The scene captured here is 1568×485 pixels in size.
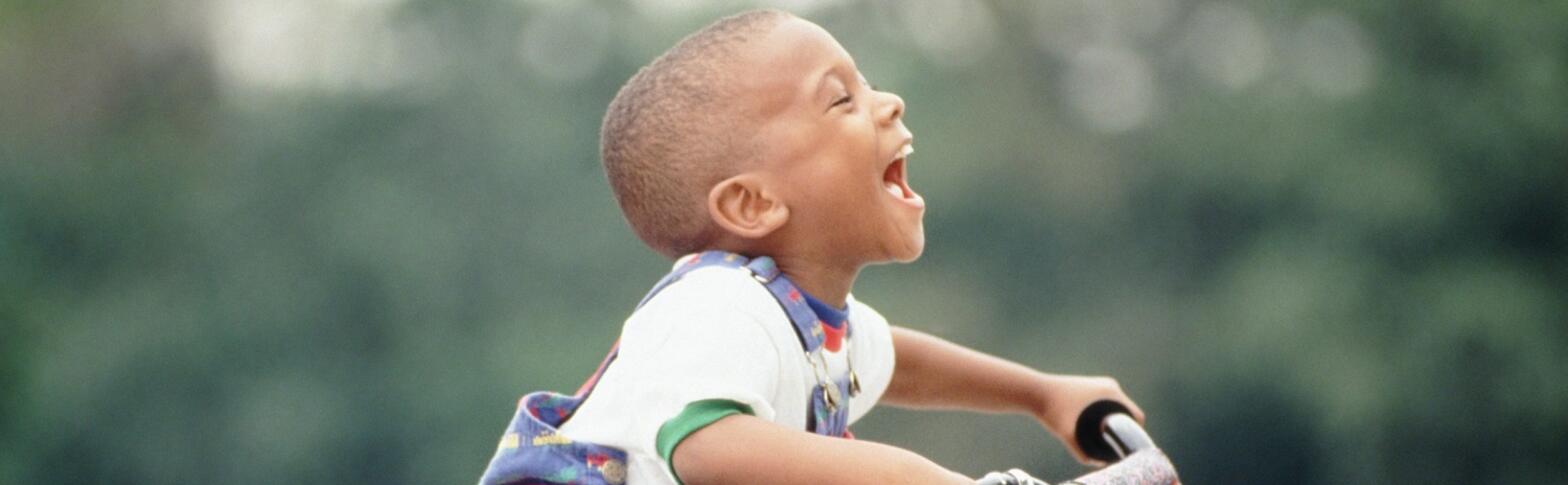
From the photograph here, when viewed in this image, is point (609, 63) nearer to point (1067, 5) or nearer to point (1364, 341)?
point (1067, 5)

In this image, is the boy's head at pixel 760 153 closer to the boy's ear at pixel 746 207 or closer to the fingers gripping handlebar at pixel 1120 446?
the boy's ear at pixel 746 207

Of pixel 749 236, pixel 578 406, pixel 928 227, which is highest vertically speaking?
pixel 928 227

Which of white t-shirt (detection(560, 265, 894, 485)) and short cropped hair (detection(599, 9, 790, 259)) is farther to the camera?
short cropped hair (detection(599, 9, 790, 259))

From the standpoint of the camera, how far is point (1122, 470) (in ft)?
2.57

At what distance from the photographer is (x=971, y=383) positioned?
1010 mm

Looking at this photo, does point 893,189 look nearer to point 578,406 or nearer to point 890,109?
point 890,109

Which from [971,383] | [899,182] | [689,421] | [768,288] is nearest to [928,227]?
[971,383]

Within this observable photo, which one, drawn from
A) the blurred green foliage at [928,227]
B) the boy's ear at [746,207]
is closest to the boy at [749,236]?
the boy's ear at [746,207]

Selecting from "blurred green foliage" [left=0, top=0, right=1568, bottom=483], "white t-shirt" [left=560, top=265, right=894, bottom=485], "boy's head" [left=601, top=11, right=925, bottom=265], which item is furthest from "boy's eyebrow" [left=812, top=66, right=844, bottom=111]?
"blurred green foliage" [left=0, top=0, right=1568, bottom=483]

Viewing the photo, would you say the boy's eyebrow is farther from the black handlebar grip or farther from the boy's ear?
the black handlebar grip

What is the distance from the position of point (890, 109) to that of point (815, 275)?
0.10 meters

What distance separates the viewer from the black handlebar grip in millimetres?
917

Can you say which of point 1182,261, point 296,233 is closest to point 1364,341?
point 1182,261

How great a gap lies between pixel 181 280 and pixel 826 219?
4009 mm
